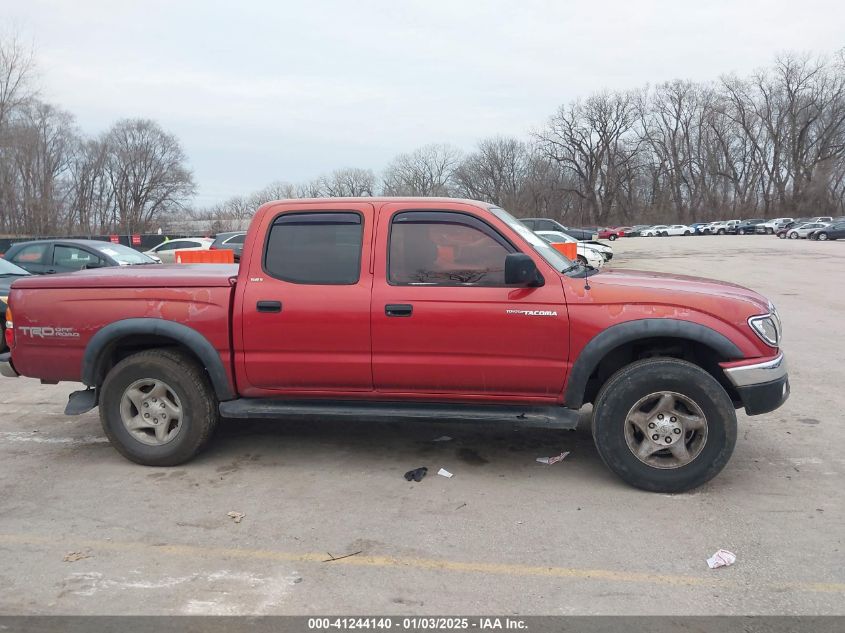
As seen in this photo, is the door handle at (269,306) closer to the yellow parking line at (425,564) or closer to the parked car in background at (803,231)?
the yellow parking line at (425,564)

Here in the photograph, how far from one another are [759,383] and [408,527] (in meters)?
2.42

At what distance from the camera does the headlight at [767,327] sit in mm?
4152

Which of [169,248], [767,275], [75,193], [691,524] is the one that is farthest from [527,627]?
[75,193]

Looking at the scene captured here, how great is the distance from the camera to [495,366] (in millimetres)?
4316

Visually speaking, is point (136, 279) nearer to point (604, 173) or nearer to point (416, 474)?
point (416, 474)

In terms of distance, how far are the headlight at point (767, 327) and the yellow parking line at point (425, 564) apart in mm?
1575

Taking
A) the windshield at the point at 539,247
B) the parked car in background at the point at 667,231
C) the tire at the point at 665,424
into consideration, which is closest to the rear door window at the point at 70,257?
the windshield at the point at 539,247

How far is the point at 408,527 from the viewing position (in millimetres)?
3820

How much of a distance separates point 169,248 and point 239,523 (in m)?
27.4

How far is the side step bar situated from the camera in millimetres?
4289

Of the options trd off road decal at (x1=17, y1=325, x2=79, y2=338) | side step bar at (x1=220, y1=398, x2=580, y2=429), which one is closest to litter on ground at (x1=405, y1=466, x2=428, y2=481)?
side step bar at (x1=220, y1=398, x2=580, y2=429)

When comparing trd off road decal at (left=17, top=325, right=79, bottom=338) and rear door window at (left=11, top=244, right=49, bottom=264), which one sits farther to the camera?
rear door window at (left=11, top=244, right=49, bottom=264)

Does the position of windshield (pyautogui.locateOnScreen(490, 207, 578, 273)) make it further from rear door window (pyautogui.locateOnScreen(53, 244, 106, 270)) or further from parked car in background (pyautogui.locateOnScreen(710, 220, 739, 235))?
parked car in background (pyautogui.locateOnScreen(710, 220, 739, 235))

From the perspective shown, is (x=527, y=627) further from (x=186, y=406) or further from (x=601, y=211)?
(x=601, y=211)
